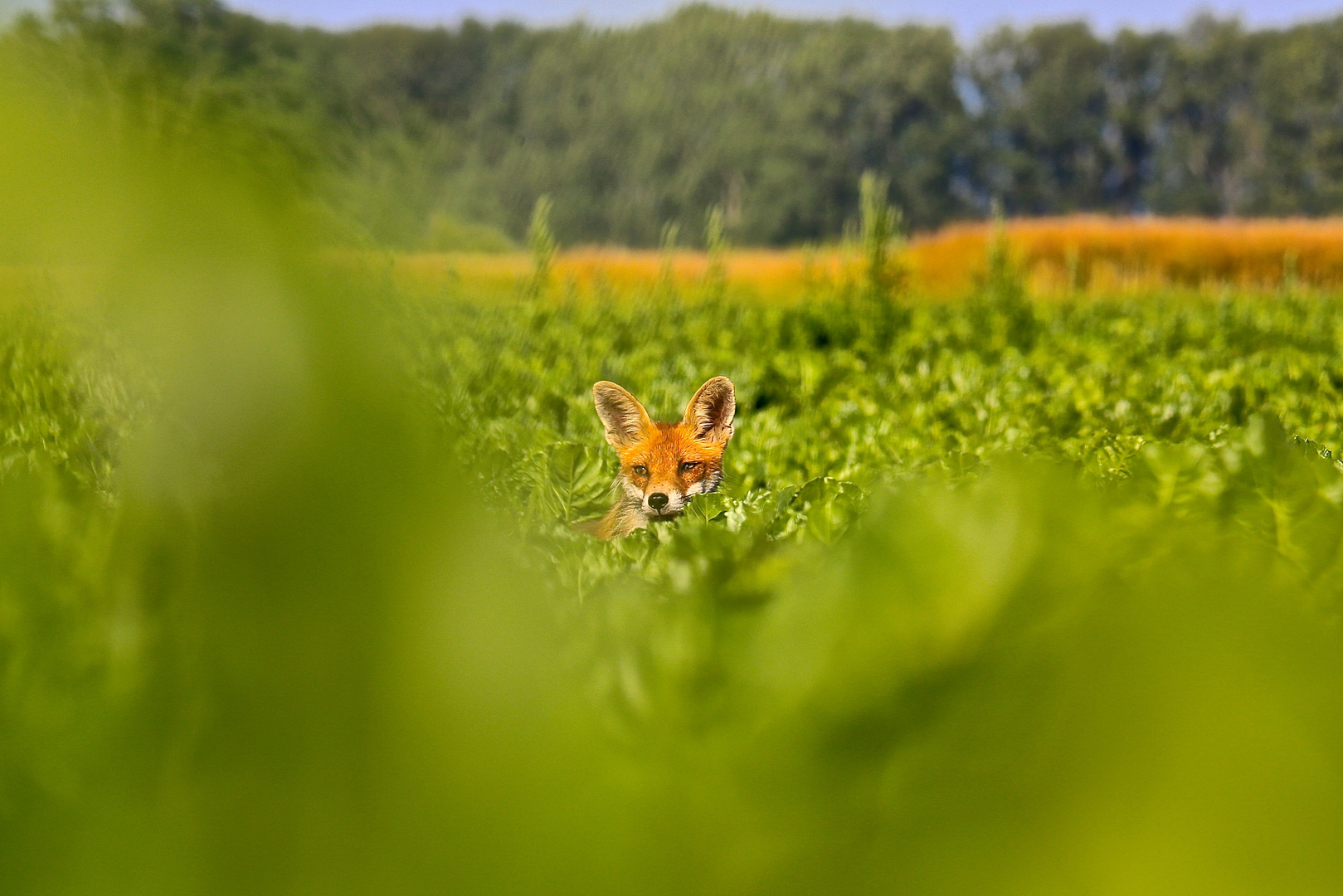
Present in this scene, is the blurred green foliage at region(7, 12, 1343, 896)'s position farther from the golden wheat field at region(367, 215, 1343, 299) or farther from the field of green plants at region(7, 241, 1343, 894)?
the golden wheat field at region(367, 215, 1343, 299)

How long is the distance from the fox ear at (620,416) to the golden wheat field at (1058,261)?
3455mm

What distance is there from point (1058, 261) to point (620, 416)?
741 inches

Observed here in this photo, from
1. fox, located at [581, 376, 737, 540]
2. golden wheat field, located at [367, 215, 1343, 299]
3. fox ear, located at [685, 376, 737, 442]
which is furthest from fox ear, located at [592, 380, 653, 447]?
golden wheat field, located at [367, 215, 1343, 299]

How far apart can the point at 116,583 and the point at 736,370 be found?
14.6ft

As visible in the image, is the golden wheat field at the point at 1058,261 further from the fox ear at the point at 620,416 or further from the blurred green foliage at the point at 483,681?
the blurred green foliage at the point at 483,681

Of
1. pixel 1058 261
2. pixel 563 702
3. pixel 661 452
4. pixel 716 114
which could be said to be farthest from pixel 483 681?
pixel 716 114

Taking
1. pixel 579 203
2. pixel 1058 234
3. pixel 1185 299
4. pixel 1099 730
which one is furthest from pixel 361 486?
pixel 1058 234

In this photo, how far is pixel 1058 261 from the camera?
64.9 feet

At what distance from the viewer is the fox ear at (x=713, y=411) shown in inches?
101

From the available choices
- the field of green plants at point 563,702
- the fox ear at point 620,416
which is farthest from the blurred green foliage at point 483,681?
the fox ear at point 620,416

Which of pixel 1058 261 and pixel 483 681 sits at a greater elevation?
pixel 1058 261

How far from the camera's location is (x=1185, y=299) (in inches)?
448

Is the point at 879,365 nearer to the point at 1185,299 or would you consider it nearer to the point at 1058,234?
the point at 1185,299

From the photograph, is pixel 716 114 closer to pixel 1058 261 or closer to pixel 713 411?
pixel 1058 261
